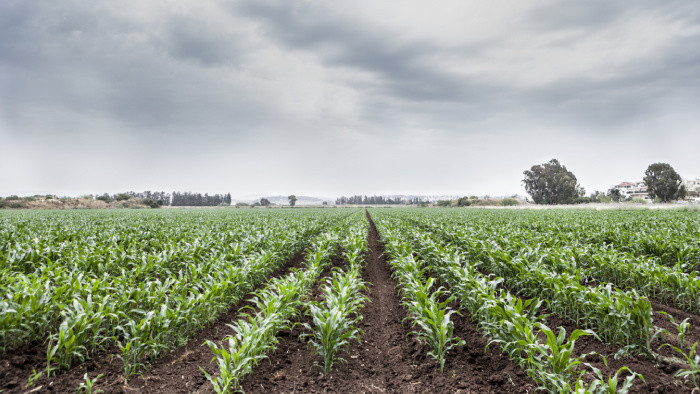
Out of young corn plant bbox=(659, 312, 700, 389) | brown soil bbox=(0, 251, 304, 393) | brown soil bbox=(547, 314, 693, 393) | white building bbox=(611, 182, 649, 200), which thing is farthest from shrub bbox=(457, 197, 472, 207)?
white building bbox=(611, 182, 649, 200)

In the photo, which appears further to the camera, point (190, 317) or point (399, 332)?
point (399, 332)

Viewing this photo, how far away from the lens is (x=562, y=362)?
118 inches

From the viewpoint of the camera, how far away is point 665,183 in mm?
70625

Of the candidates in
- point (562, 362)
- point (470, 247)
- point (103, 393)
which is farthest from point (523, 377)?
point (470, 247)

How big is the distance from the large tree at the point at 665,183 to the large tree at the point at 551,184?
1555cm

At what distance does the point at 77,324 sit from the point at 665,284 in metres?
9.57

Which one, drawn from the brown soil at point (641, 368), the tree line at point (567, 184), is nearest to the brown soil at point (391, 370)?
the brown soil at point (641, 368)

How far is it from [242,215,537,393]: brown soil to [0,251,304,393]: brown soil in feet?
2.54

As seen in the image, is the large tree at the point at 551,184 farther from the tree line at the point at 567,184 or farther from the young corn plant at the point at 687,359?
the young corn plant at the point at 687,359

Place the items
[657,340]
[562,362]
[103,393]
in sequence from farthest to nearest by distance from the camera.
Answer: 1. [657,340]
2. [103,393]
3. [562,362]

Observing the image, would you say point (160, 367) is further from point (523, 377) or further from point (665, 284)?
point (665, 284)

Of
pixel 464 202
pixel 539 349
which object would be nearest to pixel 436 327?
pixel 539 349

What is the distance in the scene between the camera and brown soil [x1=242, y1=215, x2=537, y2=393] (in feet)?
11.4

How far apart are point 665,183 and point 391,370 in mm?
97381
